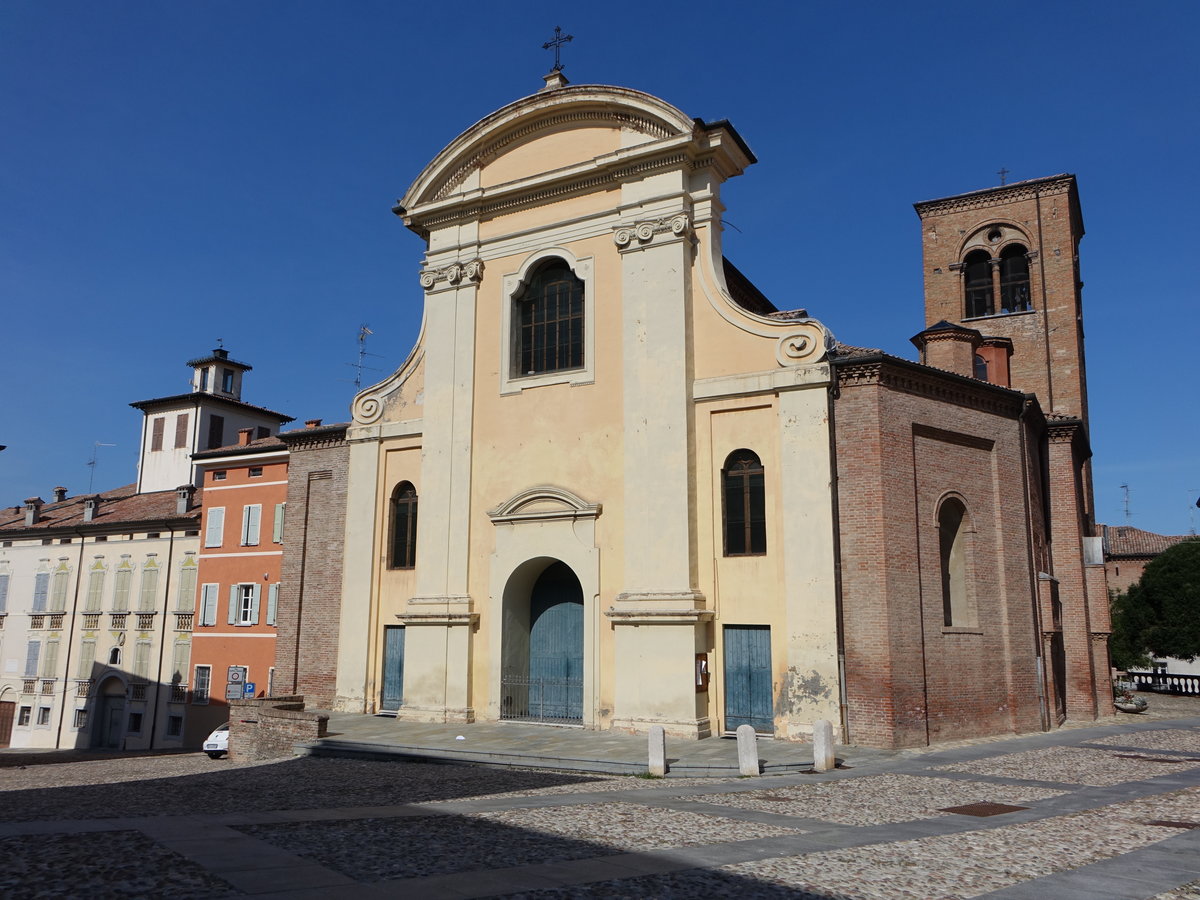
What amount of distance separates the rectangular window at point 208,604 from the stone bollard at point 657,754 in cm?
2222

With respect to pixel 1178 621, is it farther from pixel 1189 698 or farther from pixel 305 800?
pixel 305 800

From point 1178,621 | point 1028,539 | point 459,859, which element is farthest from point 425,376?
point 1178,621

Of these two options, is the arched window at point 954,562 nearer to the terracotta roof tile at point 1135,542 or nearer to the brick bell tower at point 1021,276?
the brick bell tower at point 1021,276

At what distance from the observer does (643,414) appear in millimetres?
19391

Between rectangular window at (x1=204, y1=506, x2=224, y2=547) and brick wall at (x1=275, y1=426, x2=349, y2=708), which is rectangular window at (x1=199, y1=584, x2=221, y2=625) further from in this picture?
brick wall at (x1=275, y1=426, x2=349, y2=708)

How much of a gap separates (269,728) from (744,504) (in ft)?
34.3

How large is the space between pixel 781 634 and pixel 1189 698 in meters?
25.8

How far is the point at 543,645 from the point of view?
68.0ft

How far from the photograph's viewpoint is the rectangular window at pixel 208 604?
1241 inches

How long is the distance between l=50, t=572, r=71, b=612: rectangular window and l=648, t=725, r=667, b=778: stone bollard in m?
32.4

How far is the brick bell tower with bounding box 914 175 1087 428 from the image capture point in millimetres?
34250

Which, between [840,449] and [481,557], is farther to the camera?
[481,557]

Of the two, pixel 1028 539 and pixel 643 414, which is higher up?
pixel 643 414

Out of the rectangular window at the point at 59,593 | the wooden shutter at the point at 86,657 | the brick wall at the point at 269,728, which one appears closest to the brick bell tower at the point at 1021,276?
the brick wall at the point at 269,728
